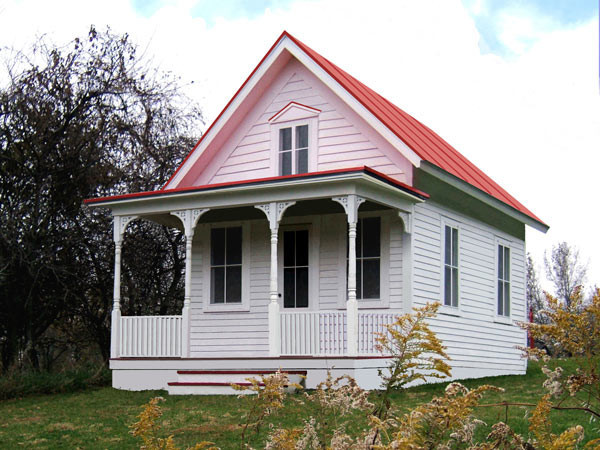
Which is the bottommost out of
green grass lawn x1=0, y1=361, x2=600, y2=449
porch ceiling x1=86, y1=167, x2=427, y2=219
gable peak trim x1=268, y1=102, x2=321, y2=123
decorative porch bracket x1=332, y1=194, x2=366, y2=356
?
green grass lawn x1=0, y1=361, x2=600, y2=449

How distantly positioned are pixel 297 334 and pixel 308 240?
Result: 2229mm

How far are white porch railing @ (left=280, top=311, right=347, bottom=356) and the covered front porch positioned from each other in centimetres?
2

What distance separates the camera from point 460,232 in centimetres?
1605

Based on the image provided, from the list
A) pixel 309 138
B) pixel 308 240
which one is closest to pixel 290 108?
pixel 309 138

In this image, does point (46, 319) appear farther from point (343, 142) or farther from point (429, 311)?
point (429, 311)

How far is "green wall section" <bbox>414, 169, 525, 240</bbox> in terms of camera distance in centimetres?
1492

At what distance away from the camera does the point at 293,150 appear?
1567cm

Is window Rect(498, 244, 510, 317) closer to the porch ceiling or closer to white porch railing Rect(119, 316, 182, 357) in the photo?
the porch ceiling

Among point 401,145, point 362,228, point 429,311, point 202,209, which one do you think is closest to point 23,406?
point 202,209

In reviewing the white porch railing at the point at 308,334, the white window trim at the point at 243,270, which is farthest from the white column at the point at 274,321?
the white window trim at the point at 243,270

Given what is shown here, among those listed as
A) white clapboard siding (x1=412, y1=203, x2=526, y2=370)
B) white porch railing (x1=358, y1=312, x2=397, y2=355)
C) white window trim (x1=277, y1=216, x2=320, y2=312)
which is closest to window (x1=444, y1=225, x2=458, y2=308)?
white clapboard siding (x1=412, y1=203, x2=526, y2=370)

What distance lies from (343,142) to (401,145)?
55.1 inches

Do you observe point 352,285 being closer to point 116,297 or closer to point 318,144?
point 318,144

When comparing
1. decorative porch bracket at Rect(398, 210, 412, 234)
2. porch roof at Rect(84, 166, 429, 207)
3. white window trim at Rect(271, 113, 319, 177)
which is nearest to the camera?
porch roof at Rect(84, 166, 429, 207)
